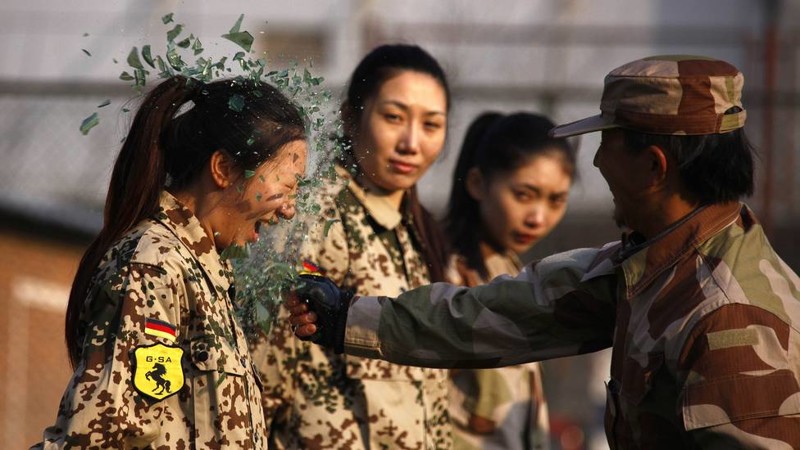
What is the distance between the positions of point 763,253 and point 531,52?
8454mm

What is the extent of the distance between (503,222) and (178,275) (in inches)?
96.2

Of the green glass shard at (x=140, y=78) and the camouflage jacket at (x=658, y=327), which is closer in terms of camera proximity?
the camouflage jacket at (x=658, y=327)

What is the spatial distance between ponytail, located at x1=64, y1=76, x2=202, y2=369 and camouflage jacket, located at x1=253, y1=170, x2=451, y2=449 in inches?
35.2

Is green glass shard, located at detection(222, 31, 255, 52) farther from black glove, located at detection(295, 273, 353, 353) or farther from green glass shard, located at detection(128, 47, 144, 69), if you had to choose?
black glove, located at detection(295, 273, 353, 353)

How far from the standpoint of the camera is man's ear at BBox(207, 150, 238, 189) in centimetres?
362

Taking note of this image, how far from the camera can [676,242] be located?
12.2 ft

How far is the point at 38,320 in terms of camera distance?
28.6 ft

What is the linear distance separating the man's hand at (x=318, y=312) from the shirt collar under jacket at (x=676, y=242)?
89 centimetres

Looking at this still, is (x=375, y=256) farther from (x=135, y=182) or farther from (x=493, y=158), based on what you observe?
(x=135, y=182)

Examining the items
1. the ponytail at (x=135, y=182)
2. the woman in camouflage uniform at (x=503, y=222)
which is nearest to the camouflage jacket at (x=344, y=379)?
the woman in camouflage uniform at (x=503, y=222)

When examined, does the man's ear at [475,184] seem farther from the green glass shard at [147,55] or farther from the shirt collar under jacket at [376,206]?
the green glass shard at [147,55]

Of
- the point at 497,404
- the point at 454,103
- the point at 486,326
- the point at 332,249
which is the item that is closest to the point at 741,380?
the point at 486,326

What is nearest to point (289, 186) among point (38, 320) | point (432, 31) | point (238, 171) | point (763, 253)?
point (238, 171)

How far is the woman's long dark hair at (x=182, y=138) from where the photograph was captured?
3553 mm
